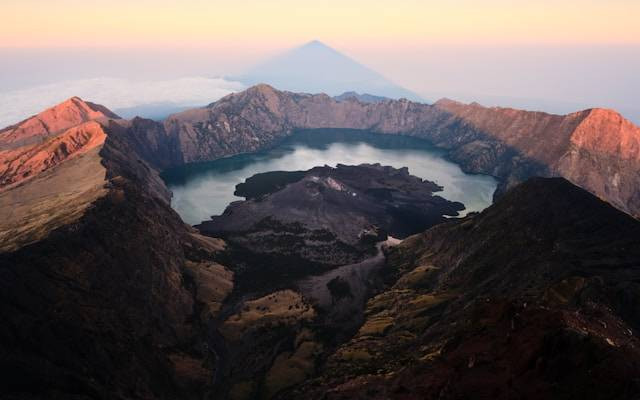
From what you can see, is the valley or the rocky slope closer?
the rocky slope

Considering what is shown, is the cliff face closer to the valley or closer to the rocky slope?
the valley

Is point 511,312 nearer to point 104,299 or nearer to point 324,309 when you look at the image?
point 324,309

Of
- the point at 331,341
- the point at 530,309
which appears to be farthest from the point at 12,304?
the point at 530,309

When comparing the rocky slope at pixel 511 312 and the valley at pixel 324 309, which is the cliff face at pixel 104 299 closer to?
the valley at pixel 324 309

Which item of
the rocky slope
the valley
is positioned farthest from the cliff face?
the rocky slope

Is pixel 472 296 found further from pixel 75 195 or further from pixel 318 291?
pixel 75 195

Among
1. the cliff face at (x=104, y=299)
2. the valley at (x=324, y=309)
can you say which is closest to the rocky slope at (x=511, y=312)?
the valley at (x=324, y=309)
